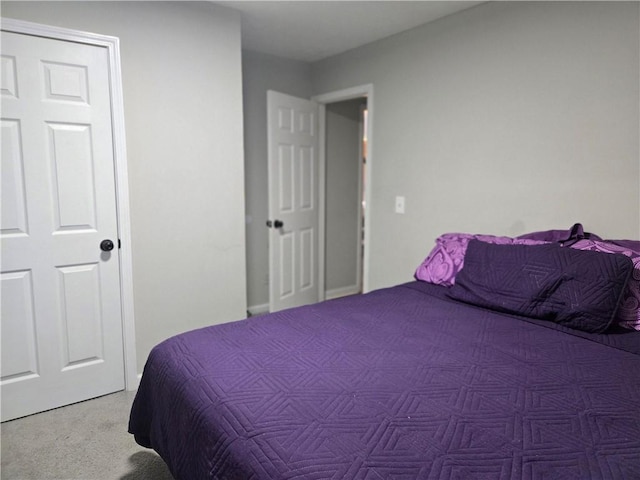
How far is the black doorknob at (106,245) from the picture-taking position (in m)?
2.45

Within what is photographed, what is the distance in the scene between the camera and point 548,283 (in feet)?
6.00

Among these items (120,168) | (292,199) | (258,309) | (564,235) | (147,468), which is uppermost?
(120,168)

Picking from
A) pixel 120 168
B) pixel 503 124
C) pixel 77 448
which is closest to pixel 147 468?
pixel 77 448

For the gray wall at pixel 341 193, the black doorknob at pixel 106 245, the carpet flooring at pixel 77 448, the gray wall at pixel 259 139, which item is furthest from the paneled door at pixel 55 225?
the gray wall at pixel 341 193

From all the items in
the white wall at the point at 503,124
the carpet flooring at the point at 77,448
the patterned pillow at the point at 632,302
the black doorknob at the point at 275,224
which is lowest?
the carpet flooring at the point at 77,448

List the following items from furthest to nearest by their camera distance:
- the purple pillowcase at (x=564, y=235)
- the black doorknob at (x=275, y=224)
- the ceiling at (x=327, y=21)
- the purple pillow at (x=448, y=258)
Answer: the black doorknob at (x=275, y=224), the ceiling at (x=327, y=21), the purple pillow at (x=448, y=258), the purple pillowcase at (x=564, y=235)

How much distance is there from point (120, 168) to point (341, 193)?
2419 millimetres

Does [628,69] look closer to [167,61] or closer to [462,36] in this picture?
[462,36]

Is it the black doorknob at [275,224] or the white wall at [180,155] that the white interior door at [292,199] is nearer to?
the black doorknob at [275,224]

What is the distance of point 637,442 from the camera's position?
1.03 meters

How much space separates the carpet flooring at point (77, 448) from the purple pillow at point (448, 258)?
1658 mm

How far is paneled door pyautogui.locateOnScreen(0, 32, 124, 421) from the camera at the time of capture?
218 centimetres

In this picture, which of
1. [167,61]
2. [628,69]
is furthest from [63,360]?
[628,69]

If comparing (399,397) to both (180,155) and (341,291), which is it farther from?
(341,291)
